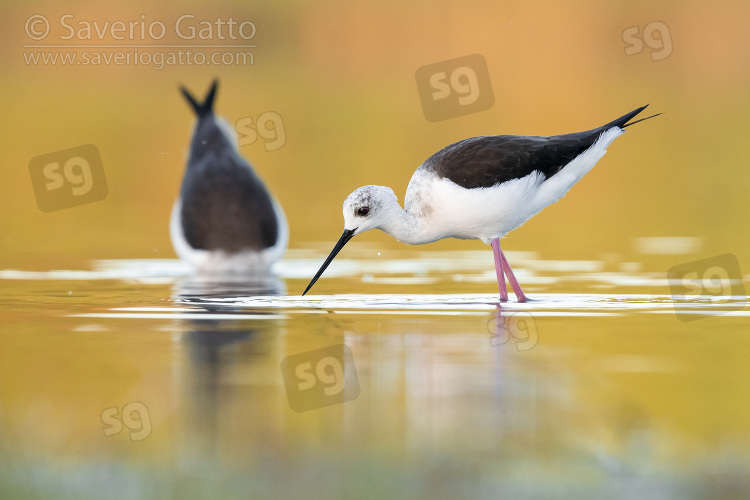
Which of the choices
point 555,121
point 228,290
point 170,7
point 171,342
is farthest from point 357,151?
point 171,342

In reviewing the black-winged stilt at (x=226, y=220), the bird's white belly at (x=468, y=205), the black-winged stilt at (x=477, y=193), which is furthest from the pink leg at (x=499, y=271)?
the black-winged stilt at (x=226, y=220)

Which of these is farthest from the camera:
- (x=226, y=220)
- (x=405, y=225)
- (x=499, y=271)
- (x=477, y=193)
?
(x=226, y=220)

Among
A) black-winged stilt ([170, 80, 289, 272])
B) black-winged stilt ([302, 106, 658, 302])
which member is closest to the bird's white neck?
black-winged stilt ([302, 106, 658, 302])

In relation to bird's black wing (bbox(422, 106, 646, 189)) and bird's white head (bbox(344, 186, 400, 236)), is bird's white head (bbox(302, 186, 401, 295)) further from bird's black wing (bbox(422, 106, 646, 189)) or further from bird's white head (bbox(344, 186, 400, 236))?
bird's black wing (bbox(422, 106, 646, 189))

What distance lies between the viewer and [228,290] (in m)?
10.0

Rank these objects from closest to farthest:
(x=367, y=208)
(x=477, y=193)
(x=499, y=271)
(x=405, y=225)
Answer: (x=477, y=193) → (x=367, y=208) → (x=405, y=225) → (x=499, y=271)

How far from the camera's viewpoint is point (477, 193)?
9.11 m

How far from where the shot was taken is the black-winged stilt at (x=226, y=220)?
1146 cm

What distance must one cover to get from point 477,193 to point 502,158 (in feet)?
1.17

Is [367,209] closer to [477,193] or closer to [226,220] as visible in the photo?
[477,193]

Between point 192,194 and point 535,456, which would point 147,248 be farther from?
point 535,456

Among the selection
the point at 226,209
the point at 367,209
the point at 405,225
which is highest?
the point at 226,209

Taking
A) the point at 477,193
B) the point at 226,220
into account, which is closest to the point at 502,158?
the point at 477,193

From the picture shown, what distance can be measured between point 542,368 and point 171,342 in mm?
2163
